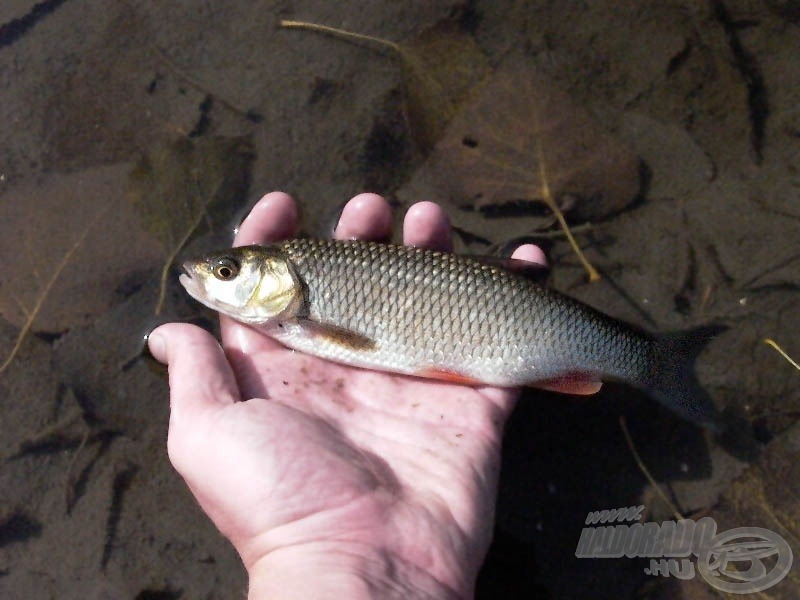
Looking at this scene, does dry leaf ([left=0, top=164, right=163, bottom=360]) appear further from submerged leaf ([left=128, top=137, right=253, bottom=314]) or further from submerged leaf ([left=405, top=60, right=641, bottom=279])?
submerged leaf ([left=405, top=60, right=641, bottom=279])

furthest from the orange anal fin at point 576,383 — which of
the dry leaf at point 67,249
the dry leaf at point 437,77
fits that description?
the dry leaf at point 67,249

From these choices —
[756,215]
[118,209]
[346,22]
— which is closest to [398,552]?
[118,209]

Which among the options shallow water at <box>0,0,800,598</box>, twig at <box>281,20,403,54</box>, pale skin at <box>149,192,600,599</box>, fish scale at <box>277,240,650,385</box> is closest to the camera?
pale skin at <box>149,192,600,599</box>

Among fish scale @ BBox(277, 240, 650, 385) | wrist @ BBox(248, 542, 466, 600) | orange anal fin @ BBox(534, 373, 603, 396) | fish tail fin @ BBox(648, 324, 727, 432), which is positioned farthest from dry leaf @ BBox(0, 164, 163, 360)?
fish tail fin @ BBox(648, 324, 727, 432)

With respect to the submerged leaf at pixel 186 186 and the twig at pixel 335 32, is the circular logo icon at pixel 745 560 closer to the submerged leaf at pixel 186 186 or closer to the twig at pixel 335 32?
the submerged leaf at pixel 186 186

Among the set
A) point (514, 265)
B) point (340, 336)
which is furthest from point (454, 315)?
point (340, 336)

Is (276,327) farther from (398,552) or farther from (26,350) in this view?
(26,350)
